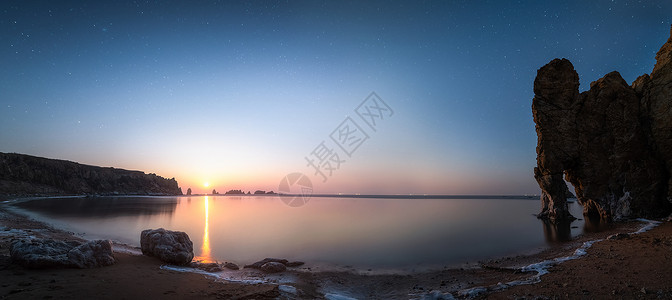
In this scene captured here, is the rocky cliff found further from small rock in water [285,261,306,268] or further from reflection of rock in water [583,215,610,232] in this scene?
reflection of rock in water [583,215,610,232]

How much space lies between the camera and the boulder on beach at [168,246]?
13570 millimetres

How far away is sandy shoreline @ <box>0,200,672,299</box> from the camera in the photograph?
799 centimetres

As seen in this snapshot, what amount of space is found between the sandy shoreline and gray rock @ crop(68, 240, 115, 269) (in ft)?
1.30

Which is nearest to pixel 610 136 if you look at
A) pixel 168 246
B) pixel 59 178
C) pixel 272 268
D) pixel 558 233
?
pixel 558 233

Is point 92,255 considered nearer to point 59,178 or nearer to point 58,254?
point 58,254

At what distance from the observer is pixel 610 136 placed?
30078 mm

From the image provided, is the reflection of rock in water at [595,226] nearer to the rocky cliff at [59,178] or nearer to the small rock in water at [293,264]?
the small rock in water at [293,264]

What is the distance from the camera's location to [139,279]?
9.53 meters

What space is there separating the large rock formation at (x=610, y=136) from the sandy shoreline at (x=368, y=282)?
773 inches

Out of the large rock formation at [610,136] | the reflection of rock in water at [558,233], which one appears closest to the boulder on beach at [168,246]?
the reflection of rock in water at [558,233]

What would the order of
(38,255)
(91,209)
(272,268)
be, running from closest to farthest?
1. (38,255)
2. (272,268)
3. (91,209)

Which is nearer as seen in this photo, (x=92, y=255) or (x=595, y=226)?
(x=92, y=255)

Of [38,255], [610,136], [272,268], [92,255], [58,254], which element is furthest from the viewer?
[610,136]

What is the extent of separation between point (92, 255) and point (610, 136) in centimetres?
4452
